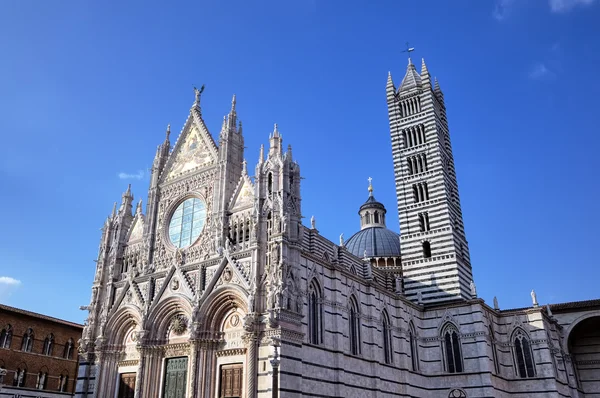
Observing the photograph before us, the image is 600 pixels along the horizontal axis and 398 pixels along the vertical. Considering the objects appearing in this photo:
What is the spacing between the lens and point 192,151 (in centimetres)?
3142

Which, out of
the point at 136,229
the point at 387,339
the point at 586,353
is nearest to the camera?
the point at 387,339

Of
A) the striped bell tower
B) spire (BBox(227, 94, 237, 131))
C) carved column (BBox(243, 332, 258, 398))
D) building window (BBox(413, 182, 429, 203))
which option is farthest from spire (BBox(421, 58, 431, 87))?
carved column (BBox(243, 332, 258, 398))

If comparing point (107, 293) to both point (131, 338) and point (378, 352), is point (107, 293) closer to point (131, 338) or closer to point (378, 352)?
point (131, 338)

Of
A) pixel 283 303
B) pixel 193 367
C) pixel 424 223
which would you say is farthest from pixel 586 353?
pixel 193 367

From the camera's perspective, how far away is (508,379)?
33.1 m

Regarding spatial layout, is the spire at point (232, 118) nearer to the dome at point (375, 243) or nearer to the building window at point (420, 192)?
the building window at point (420, 192)

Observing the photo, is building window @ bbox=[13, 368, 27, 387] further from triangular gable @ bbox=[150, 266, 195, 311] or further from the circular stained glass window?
the circular stained glass window

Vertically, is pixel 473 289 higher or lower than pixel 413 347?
higher

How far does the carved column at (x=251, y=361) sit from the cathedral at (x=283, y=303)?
0.04 meters

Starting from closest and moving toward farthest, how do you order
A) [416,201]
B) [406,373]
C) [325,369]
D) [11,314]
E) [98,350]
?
[325,369] → [98,350] → [406,373] → [11,314] → [416,201]

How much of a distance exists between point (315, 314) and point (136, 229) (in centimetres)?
1295

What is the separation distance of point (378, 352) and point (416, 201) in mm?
13008

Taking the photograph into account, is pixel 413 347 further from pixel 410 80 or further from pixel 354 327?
pixel 410 80

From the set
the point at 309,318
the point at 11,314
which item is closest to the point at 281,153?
the point at 309,318
